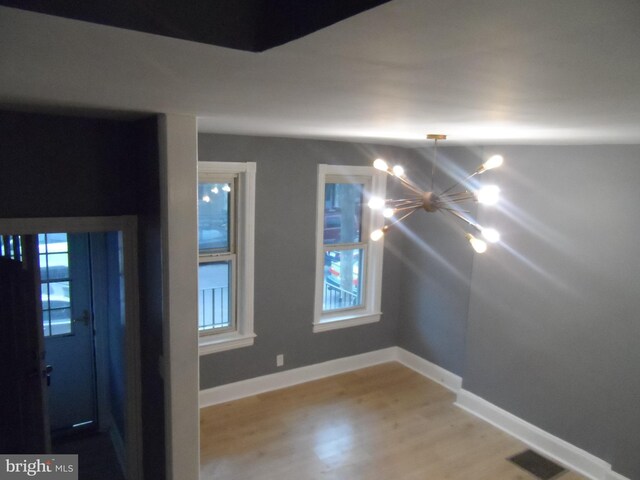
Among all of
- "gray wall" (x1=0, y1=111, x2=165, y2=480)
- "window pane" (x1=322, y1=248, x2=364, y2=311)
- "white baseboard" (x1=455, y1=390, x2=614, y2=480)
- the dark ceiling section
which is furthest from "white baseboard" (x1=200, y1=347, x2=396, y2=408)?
the dark ceiling section

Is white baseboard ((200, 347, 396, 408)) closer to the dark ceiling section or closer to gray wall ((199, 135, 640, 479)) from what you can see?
Result: gray wall ((199, 135, 640, 479))

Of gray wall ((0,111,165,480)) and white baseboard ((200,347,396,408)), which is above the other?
gray wall ((0,111,165,480))

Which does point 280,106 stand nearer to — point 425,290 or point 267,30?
point 267,30

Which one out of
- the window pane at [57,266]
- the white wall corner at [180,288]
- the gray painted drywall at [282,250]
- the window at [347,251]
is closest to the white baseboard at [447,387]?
the gray painted drywall at [282,250]

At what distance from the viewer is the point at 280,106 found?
1.97 m

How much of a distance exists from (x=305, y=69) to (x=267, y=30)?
20 cm

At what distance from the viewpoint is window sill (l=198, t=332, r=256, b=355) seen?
14.3 ft

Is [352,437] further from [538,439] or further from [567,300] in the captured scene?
[567,300]

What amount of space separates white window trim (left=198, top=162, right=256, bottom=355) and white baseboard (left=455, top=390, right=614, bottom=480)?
227cm

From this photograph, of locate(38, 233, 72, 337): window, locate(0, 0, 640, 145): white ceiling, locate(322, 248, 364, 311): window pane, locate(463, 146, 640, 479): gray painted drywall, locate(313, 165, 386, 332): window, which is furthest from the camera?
locate(322, 248, 364, 311): window pane

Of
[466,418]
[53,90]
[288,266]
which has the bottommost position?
[466,418]

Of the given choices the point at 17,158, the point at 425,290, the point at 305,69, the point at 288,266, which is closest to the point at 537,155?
the point at 425,290

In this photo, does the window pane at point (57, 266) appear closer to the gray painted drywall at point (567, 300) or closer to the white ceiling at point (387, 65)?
the white ceiling at point (387, 65)

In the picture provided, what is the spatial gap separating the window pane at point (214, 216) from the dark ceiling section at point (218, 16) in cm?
337
